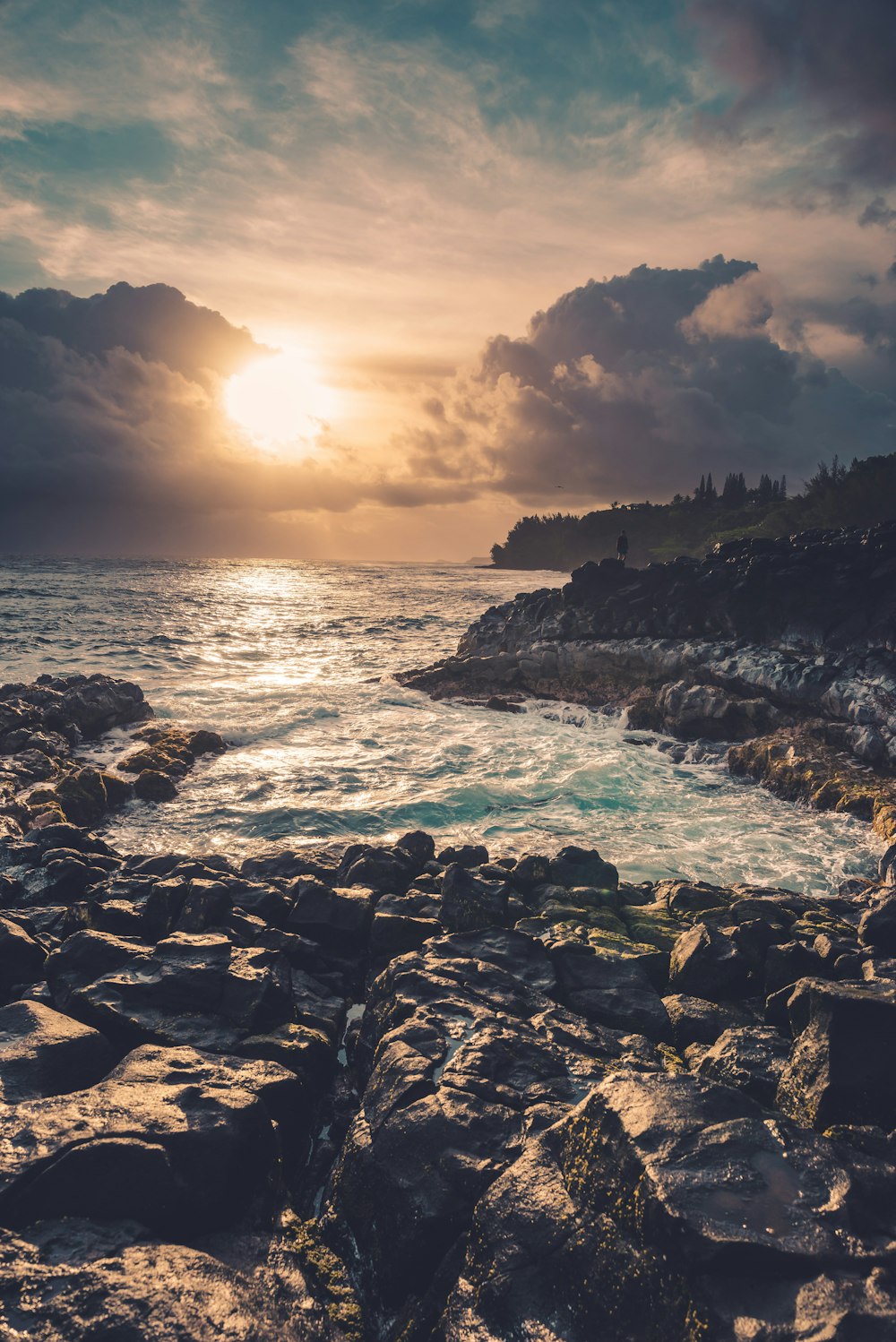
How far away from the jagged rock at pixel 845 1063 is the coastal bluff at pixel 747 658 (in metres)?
11.6

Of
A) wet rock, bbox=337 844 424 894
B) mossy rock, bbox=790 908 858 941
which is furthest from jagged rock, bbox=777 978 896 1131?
wet rock, bbox=337 844 424 894

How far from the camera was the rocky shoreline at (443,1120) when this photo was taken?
14.0 ft

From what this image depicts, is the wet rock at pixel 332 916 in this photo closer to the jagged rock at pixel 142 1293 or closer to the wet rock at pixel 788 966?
the jagged rock at pixel 142 1293

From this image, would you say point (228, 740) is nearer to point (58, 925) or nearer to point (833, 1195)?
point (58, 925)

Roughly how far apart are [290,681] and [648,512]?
14885cm

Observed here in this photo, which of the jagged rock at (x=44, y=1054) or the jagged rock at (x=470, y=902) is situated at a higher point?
Answer: the jagged rock at (x=44, y=1054)

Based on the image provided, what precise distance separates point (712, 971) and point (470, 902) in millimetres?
3662

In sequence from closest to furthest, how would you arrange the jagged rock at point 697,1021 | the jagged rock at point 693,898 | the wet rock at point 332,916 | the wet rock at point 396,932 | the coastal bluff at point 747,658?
the jagged rock at point 697,1021 → the wet rock at point 396,932 → the wet rock at point 332,916 → the jagged rock at point 693,898 → the coastal bluff at point 747,658

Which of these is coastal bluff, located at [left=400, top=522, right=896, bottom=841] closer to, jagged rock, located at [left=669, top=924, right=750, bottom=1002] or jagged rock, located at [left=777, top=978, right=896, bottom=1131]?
jagged rock, located at [left=669, top=924, right=750, bottom=1002]

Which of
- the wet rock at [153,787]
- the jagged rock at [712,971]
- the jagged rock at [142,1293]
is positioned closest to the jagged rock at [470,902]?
the jagged rock at [712,971]

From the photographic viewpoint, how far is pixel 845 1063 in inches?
227

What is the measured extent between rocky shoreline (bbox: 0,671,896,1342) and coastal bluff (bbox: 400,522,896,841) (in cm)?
1105

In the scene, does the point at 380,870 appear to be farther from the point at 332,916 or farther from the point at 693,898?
the point at 693,898

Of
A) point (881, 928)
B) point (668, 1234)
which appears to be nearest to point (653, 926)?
point (881, 928)
